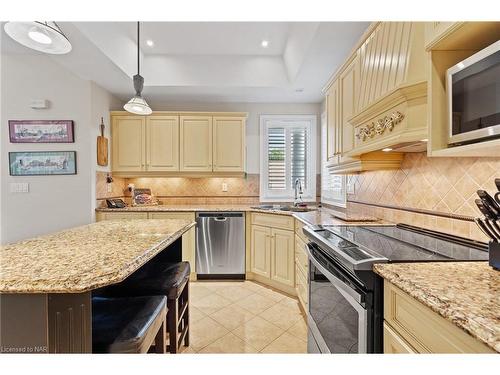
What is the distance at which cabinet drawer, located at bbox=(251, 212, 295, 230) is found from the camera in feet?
8.84

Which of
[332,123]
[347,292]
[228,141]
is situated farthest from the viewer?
[228,141]

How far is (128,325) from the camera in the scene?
0.98 meters

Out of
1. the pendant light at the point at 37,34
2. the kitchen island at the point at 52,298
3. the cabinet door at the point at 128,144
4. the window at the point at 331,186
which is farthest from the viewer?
the cabinet door at the point at 128,144

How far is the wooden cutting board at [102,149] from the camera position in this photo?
304 cm

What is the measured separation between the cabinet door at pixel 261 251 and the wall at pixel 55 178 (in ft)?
6.64

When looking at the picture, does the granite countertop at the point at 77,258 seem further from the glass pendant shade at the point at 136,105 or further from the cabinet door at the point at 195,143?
the cabinet door at the point at 195,143

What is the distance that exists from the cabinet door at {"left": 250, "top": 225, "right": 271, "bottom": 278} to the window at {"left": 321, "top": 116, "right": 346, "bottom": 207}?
100 centimetres

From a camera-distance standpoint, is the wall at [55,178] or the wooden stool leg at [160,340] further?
the wall at [55,178]

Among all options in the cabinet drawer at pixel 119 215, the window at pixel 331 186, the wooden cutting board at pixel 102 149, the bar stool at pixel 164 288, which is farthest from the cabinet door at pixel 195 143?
the bar stool at pixel 164 288

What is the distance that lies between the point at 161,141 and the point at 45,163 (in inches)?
53.7

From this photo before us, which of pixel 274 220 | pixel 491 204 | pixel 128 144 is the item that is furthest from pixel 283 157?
pixel 491 204

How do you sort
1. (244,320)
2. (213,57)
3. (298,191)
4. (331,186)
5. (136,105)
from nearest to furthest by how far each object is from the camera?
(136,105) < (244,320) < (213,57) < (331,186) < (298,191)

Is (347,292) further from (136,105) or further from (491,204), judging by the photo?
(136,105)
